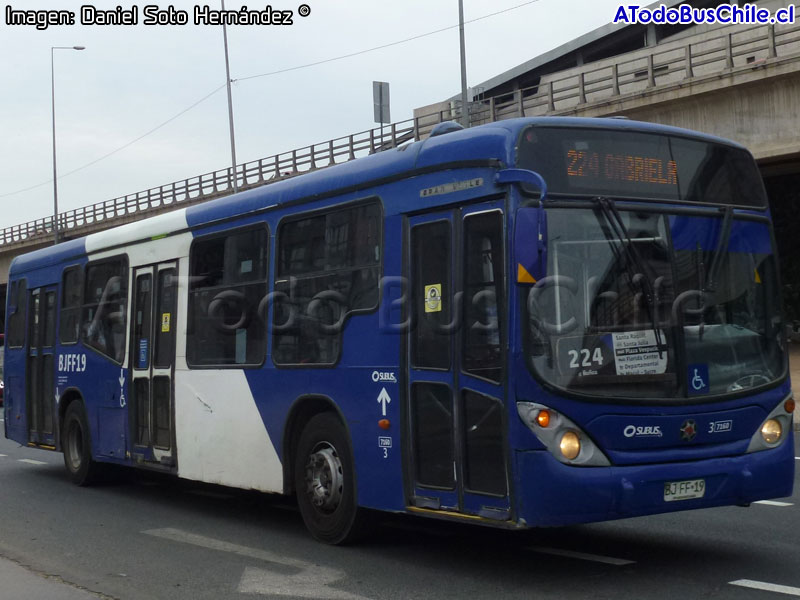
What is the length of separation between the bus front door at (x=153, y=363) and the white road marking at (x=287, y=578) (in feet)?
9.22

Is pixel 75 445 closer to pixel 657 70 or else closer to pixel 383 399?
pixel 383 399

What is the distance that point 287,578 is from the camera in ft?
26.6

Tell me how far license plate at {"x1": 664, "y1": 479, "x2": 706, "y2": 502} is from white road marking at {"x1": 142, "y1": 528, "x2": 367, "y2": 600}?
203 centimetres

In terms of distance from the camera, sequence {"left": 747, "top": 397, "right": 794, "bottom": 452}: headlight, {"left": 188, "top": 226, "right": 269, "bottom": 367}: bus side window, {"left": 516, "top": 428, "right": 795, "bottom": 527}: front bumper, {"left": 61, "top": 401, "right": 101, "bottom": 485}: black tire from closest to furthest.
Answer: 1. {"left": 516, "top": 428, "right": 795, "bottom": 527}: front bumper
2. {"left": 747, "top": 397, "right": 794, "bottom": 452}: headlight
3. {"left": 188, "top": 226, "right": 269, "bottom": 367}: bus side window
4. {"left": 61, "top": 401, "right": 101, "bottom": 485}: black tire

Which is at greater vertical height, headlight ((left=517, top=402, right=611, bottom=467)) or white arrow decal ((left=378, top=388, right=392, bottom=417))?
white arrow decal ((left=378, top=388, right=392, bottom=417))

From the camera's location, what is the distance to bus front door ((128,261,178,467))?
12102 mm

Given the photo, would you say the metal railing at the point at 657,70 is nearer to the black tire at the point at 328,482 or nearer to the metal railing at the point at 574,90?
the metal railing at the point at 574,90

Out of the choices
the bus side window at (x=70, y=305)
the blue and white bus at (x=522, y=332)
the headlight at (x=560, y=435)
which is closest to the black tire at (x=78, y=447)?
the bus side window at (x=70, y=305)

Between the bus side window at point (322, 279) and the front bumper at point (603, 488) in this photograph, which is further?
the bus side window at point (322, 279)

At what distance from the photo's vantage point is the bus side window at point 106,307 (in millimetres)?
13375

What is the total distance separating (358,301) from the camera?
9102mm

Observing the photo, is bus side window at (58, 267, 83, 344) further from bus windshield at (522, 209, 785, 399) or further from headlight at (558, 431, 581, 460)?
headlight at (558, 431, 581, 460)

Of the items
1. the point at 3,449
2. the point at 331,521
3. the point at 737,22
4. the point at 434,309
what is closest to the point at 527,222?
the point at 434,309

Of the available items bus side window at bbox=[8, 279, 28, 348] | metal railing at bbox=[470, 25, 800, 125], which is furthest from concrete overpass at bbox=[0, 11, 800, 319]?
bus side window at bbox=[8, 279, 28, 348]
